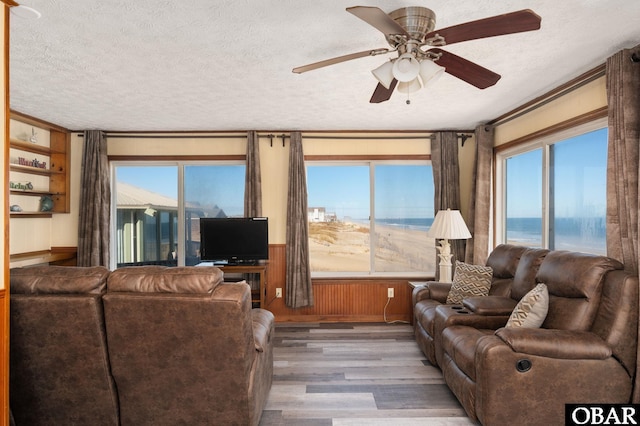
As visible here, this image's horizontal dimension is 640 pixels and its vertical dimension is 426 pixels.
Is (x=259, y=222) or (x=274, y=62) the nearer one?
(x=274, y=62)

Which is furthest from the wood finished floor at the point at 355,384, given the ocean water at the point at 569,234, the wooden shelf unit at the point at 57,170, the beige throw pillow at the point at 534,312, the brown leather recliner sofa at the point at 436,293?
the wooden shelf unit at the point at 57,170

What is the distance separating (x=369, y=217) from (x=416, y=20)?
10.8ft

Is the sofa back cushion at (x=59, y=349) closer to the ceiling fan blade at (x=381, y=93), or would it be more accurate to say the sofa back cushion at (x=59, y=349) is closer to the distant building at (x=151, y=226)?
the ceiling fan blade at (x=381, y=93)

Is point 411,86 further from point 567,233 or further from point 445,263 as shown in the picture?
point 445,263

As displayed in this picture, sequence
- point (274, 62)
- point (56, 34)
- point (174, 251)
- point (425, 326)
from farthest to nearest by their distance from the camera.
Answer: point (174, 251), point (425, 326), point (274, 62), point (56, 34)

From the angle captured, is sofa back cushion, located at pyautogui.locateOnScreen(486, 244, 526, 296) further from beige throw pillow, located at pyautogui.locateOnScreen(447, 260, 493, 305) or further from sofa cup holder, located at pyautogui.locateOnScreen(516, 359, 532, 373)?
sofa cup holder, located at pyautogui.locateOnScreen(516, 359, 532, 373)

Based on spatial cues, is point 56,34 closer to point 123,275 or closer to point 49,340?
point 123,275

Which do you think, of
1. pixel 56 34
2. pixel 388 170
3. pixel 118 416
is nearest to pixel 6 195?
pixel 56 34

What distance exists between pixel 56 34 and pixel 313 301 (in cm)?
380

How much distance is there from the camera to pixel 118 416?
212 centimetres

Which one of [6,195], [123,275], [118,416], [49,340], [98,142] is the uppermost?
[98,142]

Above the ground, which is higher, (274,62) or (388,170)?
(274,62)

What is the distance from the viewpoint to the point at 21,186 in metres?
4.28

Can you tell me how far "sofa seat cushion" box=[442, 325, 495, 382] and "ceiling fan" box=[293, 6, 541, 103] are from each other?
5.65ft
